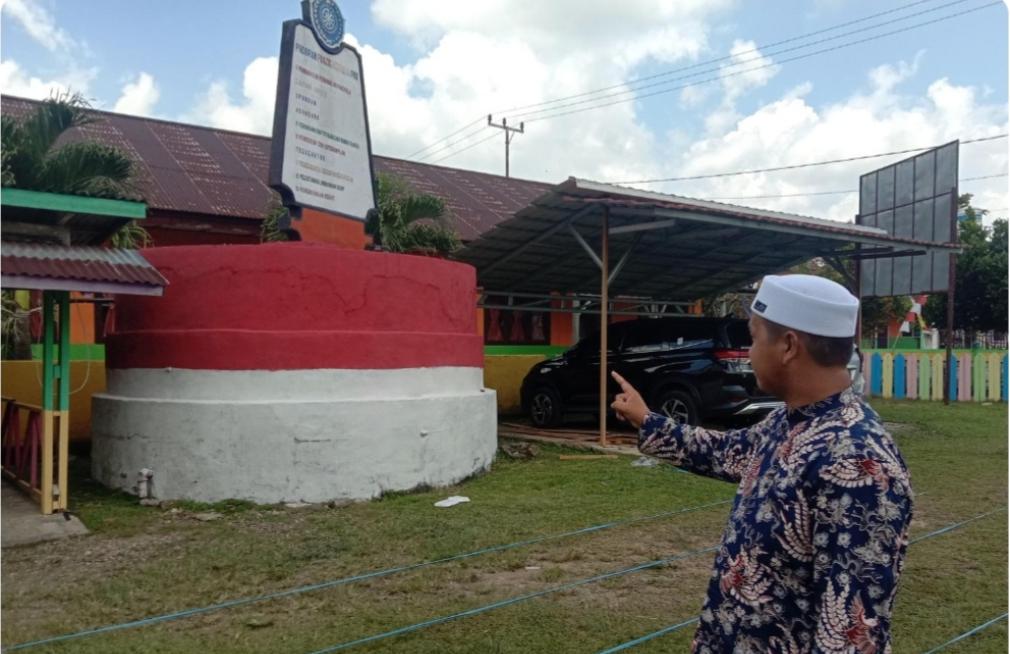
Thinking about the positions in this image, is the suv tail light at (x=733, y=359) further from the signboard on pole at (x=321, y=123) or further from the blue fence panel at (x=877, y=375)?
the blue fence panel at (x=877, y=375)

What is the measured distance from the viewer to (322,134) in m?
8.53

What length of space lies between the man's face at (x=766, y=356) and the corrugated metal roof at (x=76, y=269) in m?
5.44

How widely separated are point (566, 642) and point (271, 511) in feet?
12.5

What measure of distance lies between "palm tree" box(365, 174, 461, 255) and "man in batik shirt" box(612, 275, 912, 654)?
439 inches

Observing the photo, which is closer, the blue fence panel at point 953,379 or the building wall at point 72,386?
the building wall at point 72,386

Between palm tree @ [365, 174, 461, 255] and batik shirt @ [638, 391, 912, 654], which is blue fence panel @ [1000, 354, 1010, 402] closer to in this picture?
palm tree @ [365, 174, 461, 255]

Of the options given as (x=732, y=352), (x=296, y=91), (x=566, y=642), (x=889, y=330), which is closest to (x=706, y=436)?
(x=566, y=642)

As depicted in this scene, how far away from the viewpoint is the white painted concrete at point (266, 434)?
24.2 ft

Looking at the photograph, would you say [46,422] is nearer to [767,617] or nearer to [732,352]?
[767,617]

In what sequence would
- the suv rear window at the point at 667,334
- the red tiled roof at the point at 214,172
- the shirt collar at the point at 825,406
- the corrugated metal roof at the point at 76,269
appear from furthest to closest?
the red tiled roof at the point at 214,172 < the suv rear window at the point at 667,334 < the corrugated metal roof at the point at 76,269 < the shirt collar at the point at 825,406

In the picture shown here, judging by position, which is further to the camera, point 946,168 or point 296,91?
point 946,168

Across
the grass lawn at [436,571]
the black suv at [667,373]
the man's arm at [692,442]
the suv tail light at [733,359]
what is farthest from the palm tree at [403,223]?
the man's arm at [692,442]

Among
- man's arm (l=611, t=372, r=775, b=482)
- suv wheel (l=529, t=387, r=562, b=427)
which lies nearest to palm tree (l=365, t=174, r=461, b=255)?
suv wheel (l=529, t=387, r=562, b=427)

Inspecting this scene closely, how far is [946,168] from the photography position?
16.8 metres
